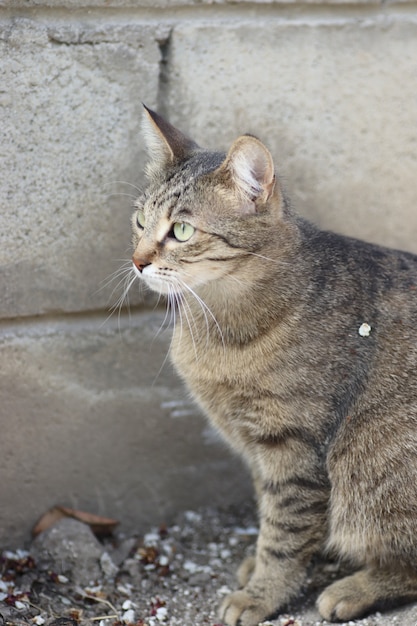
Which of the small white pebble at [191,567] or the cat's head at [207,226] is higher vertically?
the cat's head at [207,226]

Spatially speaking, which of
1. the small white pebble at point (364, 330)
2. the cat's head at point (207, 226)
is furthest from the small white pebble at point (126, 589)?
the small white pebble at point (364, 330)

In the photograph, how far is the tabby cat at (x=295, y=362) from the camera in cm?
260

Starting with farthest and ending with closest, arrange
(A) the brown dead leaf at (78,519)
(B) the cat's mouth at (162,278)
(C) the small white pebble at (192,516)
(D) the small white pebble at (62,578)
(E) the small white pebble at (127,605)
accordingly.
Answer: (C) the small white pebble at (192,516) < (A) the brown dead leaf at (78,519) < (D) the small white pebble at (62,578) < (E) the small white pebble at (127,605) < (B) the cat's mouth at (162,278)

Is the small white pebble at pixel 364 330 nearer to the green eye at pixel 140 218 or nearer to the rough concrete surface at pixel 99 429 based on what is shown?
the green eye at pixel 140 218

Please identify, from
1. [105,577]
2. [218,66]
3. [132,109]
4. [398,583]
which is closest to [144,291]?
[132,109]

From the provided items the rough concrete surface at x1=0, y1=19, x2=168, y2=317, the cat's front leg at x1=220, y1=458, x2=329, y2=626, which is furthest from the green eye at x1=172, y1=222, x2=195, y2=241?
the cat's front leg at x1=220, y1=458, x2=329, y2=626

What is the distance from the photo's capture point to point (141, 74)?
302 cm

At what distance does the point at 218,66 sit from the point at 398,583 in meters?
2.01

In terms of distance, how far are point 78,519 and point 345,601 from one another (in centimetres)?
114

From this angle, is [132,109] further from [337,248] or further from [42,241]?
[337,248]

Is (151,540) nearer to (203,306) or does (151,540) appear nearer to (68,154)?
(203,306)

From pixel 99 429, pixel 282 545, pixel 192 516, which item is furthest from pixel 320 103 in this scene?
pixel 192 516

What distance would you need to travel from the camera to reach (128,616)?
2.84 meters

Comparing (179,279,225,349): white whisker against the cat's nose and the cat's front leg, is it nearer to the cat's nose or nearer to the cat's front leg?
the cat's nose
